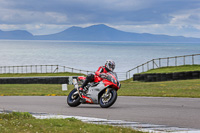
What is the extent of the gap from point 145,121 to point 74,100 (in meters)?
4.33

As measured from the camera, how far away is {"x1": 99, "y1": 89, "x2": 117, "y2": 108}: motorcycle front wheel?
474 inches

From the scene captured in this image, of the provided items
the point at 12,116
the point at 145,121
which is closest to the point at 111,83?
the point at 145,121

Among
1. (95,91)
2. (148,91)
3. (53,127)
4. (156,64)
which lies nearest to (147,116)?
(95,91)

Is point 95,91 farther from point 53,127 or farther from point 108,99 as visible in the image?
point 53,127

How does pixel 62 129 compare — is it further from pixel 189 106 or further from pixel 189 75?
pixel 189 75

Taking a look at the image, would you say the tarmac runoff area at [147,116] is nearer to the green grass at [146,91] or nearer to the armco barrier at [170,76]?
the green grass at [146,91]

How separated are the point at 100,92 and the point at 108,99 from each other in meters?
0.38

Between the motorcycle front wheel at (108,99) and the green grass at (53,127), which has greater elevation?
the motorcycle front wheel at (108,99)

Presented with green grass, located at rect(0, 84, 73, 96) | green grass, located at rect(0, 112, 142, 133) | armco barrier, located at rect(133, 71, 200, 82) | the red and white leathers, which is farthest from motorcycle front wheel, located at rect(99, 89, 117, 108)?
armco barrier, located at rect(133, 71, 200, 82)

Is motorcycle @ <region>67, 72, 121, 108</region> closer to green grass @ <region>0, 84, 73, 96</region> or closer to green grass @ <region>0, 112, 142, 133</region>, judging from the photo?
green grass @ <region>0, 112, 142, 133</region>

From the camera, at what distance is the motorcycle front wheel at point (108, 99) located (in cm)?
1204

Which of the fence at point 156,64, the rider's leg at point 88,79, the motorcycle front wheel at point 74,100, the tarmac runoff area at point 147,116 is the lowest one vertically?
the tarmac runoff area at point 147,116

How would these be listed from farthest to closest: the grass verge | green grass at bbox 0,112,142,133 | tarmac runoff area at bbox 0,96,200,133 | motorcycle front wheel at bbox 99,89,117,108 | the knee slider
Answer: the grass verge
the knee slider
motorcycle front wheel at bbox 99,89,117,108
tarmac runoff area at bbox 0,96,200,133
green grass at bbox 0,112,142,133

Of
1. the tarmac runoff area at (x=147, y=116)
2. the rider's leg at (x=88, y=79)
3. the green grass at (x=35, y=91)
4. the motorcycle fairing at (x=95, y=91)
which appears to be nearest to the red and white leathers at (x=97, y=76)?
the rider's leg at (x=88, y=79)
